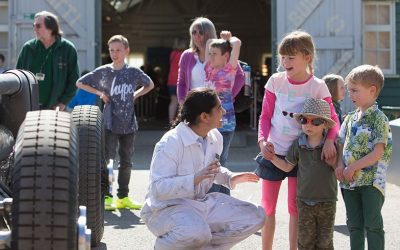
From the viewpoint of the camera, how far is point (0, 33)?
15672 mm

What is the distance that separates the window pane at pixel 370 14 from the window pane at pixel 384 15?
104 millimetres

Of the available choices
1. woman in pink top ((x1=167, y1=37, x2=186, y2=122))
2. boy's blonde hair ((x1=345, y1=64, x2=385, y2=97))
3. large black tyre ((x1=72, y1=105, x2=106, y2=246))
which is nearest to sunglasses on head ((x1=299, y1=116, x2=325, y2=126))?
boy's blonde hair ((x1=345, y1=64, x2=385, y2=97))

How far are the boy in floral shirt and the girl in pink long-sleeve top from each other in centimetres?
17

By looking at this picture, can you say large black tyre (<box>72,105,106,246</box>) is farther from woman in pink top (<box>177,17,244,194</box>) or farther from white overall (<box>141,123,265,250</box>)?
woman in pink top (<box>177,17,244,194</box>)

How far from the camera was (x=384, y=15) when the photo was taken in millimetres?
15781

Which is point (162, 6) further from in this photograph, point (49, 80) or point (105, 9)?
point (49, 80)

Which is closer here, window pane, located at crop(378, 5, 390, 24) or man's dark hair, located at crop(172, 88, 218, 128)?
man's dark hair, located at crop(172, 88, 218, 128)

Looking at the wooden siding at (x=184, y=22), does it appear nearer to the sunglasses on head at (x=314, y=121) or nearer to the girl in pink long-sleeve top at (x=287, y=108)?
the girl in pink long-sleeve top at (x=287, y=108)

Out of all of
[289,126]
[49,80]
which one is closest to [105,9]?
[49,80]

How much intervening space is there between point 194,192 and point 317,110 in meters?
1.01

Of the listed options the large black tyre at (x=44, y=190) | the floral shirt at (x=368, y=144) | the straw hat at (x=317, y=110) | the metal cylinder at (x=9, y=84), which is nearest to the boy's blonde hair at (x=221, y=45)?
the straw hat at (x=317, y=110)

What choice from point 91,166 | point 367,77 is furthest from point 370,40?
point 91,166

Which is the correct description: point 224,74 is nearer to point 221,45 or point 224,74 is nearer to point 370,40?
point 221,45

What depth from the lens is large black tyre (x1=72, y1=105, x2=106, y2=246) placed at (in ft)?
17.9
